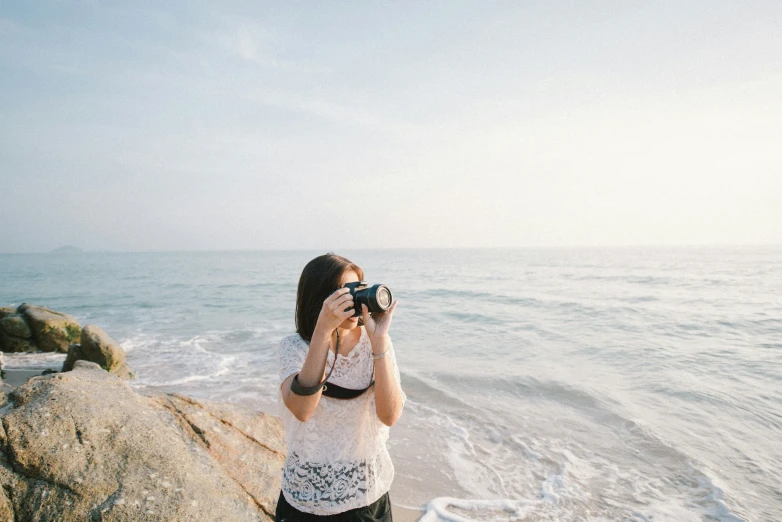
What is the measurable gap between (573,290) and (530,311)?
893cm

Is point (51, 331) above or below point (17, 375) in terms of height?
above

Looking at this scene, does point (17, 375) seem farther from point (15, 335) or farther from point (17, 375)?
point (15, 335)

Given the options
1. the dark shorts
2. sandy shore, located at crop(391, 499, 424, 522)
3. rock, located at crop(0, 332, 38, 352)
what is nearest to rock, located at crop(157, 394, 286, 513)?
sandy shore, located at crop(391, 499, 424, 522)

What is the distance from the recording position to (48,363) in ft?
34.4

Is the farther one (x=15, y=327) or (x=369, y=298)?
(x=15, y=327)

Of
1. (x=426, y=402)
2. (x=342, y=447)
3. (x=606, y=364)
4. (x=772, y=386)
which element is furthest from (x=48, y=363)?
(x=772, y=386)

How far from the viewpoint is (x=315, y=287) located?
6.04 ft

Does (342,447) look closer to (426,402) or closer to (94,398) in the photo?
(94,398)

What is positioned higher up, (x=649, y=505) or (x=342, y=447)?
(x=342, y=447)

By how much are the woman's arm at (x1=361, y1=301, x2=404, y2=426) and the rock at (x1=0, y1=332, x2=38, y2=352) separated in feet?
47.2

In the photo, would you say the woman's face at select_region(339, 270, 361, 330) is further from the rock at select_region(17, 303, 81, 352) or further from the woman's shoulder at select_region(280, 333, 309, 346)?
the rock at select_region(17, 303, 81, 352)

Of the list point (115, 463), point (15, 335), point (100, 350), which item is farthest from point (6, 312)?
point (115, 463)

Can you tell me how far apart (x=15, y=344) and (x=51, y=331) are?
2.91ft

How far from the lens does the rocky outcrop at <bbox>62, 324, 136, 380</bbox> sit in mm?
9031
